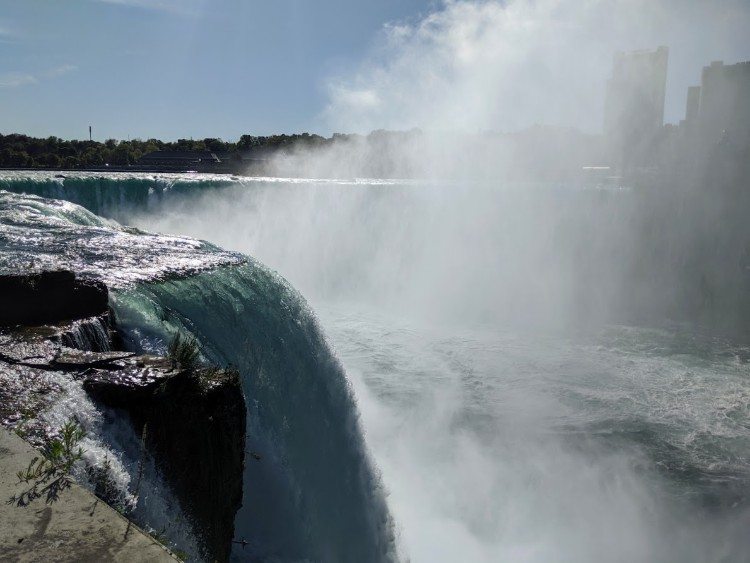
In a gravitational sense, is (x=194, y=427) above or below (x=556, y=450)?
above

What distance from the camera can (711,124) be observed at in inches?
1981

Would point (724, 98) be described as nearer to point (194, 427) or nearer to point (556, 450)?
point (556, 450)

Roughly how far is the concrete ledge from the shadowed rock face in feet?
8.69

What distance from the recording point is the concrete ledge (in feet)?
6.16

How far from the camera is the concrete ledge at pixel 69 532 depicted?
1.88 meters

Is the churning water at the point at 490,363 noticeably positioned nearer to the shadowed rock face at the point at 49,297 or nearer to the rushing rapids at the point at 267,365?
the rushing rapids at the point at 267,365

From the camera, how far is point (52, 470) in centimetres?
233

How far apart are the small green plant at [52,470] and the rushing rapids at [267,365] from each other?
2.23 meters

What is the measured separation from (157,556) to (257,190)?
23.9 m

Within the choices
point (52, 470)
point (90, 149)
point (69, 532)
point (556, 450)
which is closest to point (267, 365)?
point (52, 470)

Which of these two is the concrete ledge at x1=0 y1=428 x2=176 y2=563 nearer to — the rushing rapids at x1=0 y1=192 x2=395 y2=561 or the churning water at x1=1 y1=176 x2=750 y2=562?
the rushing rapids at x1=0 y1=192 x2=395 y2=561

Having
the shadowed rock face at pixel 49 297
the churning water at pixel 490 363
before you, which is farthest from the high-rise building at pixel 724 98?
the shadowed rock face at pixel 49 297

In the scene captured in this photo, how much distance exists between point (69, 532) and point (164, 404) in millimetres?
1413

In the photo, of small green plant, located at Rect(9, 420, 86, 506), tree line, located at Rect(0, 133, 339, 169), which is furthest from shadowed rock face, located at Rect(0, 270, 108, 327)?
tree line, located at Rect(0, 133, 339, 169)
